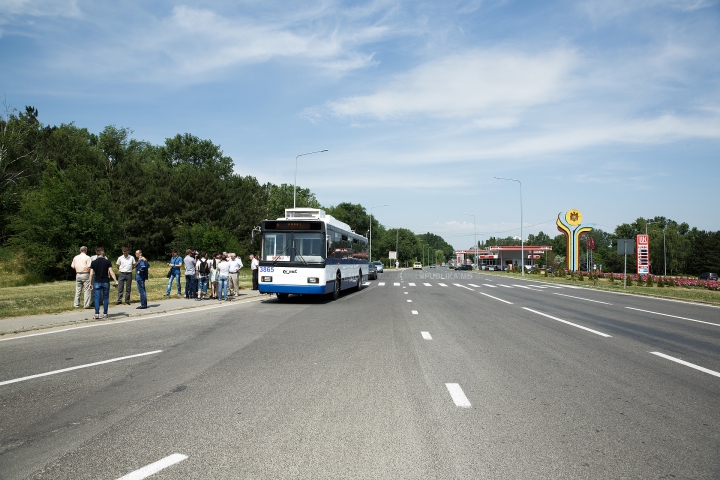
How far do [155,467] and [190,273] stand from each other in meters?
17.1

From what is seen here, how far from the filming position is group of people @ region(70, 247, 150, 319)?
13781 mm

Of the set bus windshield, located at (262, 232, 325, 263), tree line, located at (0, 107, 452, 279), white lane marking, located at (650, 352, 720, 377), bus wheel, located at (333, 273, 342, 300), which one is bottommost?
white lane marking, located at (650, 352, 720, 377)

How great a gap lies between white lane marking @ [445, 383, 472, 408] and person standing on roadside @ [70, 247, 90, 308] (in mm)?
13106

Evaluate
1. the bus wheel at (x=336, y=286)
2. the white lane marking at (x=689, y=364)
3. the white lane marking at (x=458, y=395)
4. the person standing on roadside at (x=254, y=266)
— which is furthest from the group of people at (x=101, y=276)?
the white lane marking at (x=689, y=364)

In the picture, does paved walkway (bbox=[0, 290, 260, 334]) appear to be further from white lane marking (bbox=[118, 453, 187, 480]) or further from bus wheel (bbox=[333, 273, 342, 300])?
white lane marking (bbox=[118, 453, 187, 480])

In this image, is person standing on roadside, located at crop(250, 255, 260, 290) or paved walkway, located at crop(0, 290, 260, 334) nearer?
paved walkway, located at crop(0, 290, 260, 334)

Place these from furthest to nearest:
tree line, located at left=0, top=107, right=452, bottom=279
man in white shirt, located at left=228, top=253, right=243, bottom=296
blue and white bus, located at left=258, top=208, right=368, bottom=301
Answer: tree line, located at left=0, top=107, right=452, bottom=279, man in white shirt, located at left=228, top=253, right=243, bottom=296, blue and white bus, located at left=258, top=208, right=368, bottom=301

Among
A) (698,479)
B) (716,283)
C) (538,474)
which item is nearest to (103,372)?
(538,474)

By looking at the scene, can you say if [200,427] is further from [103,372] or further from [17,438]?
[103,372]

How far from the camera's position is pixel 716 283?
32.3 meters

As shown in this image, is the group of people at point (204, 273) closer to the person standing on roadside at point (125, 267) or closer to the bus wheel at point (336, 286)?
the person standing on roadside at point (125, 267)


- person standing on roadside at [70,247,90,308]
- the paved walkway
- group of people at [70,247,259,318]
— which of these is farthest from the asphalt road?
person standing on roadside at [70,247,90,308]

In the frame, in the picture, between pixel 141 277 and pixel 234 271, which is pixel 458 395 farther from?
pixel 234 271

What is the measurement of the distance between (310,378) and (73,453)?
3.19 metres
